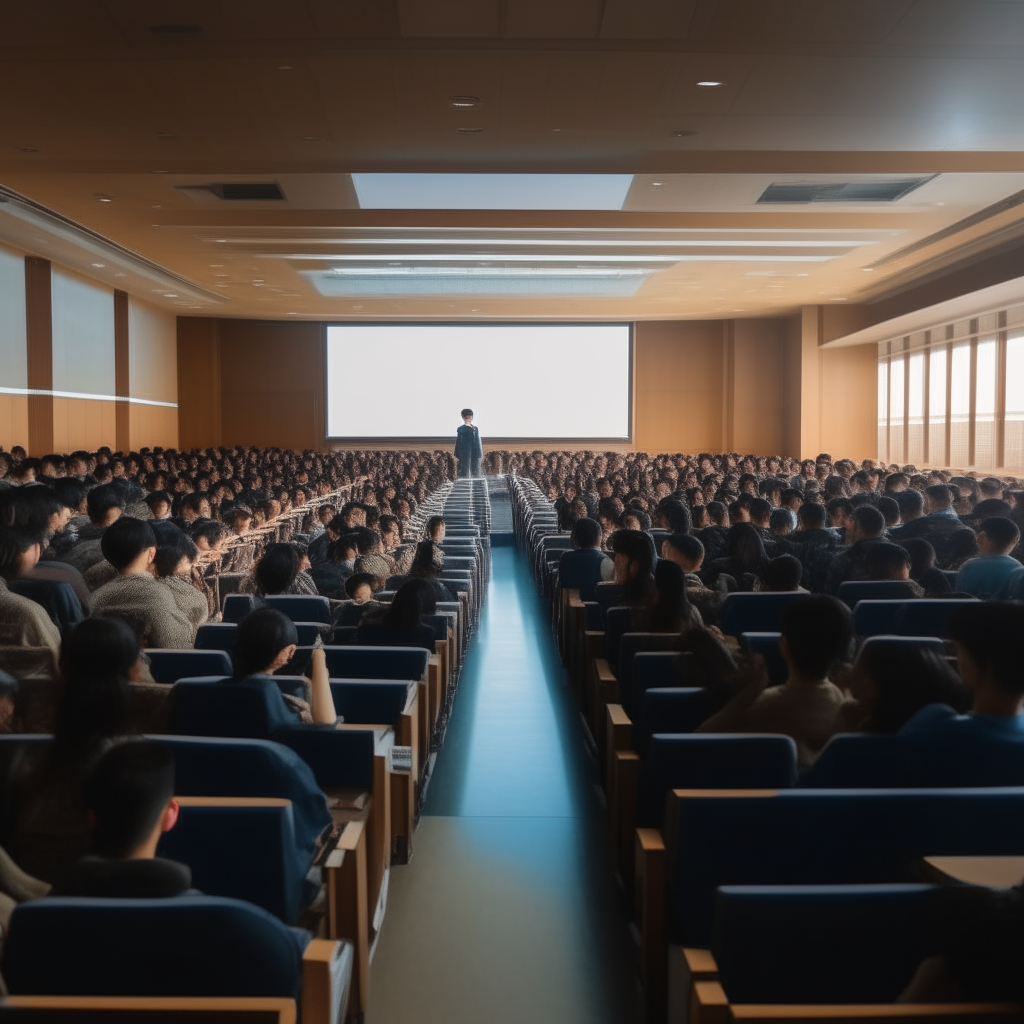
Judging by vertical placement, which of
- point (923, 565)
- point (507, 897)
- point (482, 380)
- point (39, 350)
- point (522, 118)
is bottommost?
point (507, 897)

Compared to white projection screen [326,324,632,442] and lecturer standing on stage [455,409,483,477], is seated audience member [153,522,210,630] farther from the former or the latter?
white projection screen [326,324,632,442]

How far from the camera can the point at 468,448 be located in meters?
21.0

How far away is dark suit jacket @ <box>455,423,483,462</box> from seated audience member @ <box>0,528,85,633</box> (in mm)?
16239

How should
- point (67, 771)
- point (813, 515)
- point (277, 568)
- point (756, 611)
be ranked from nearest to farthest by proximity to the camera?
1. point (67, 771)
2. point (756, 611)
3. point (277, 568)
4. point (813, 515)

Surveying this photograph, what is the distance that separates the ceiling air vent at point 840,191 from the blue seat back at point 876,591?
287 inches

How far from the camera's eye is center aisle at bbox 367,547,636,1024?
2930 millimetres

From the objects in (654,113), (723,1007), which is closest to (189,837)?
(723,1007)

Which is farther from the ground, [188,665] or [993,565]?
[993,565]

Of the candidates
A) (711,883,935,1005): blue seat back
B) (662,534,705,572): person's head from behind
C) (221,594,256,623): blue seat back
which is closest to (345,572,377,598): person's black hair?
(221,594,256,623): blue seat back

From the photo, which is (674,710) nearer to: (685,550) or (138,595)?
(138,595)

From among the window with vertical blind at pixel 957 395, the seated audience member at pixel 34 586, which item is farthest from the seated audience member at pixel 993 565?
the window with vertical blind at pixel 957 395

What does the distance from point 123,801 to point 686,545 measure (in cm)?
436

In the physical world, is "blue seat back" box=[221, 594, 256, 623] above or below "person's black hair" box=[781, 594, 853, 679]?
below

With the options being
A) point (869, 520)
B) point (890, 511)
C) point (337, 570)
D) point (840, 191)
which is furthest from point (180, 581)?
point (840, 191)
